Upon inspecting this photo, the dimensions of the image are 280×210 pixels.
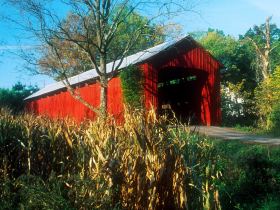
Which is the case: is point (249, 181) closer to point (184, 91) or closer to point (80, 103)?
point (184, 91)

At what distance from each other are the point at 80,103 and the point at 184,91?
6.87 m

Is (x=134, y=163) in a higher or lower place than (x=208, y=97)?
lower

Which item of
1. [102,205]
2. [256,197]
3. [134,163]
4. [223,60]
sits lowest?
[256,197]

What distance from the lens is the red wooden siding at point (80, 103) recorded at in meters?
12.1

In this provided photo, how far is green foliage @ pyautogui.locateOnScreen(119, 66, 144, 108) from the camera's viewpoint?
1090 centimetres

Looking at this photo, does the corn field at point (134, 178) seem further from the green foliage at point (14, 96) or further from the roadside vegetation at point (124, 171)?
the green foliage at point (14, 96)

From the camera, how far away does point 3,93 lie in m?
27.2

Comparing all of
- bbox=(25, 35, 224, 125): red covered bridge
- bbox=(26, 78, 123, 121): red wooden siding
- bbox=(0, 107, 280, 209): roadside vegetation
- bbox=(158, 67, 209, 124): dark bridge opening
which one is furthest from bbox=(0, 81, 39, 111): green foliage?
bbox=(0, 107, 280, 209): roadside vegetation

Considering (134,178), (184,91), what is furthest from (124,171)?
(184,91)

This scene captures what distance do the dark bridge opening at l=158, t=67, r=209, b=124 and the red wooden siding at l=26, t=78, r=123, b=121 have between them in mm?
2898

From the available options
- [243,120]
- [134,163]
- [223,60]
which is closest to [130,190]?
[134,163]

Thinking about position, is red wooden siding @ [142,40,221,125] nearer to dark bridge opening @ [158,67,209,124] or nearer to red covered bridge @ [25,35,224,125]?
red covered bridge @ [25,35,224,125]

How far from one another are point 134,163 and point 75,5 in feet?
25.8

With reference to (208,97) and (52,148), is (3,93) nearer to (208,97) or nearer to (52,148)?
(208,97)
